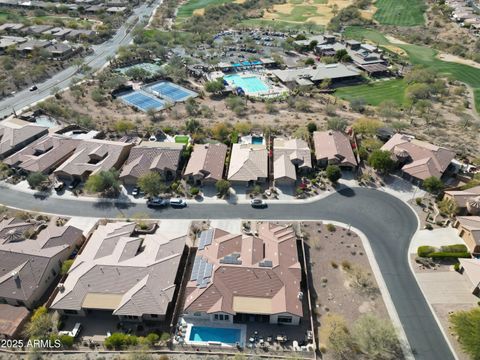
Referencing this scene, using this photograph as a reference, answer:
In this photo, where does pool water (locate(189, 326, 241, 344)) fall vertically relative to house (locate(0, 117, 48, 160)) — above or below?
below

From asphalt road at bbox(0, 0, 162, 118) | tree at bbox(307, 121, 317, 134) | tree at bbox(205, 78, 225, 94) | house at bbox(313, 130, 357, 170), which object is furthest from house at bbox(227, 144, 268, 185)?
asphalt road at bbox(0, 0, 162, 118)

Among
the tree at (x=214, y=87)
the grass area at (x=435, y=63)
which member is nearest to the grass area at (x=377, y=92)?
the grass area at (x=435, y=63)

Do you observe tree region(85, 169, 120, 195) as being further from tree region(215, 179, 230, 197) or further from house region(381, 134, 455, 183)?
house region(381, 134, 455, 183)

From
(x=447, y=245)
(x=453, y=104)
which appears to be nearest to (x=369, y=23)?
(x=453, y=104)

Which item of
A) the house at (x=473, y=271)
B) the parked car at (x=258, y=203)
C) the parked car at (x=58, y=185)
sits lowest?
the parked car at (x=58, y=185)

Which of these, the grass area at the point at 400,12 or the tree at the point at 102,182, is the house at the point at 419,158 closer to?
the tree at the point at 102,182

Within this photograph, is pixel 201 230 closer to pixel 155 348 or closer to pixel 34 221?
pixel 155 348
